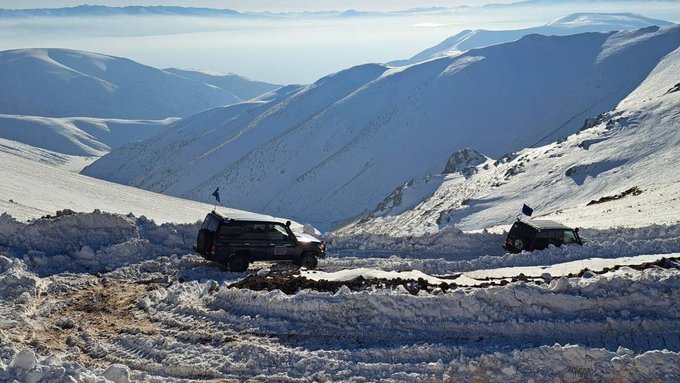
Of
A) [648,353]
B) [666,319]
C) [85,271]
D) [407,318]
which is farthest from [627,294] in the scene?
[85,271]

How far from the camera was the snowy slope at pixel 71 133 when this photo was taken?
148375 millimetres

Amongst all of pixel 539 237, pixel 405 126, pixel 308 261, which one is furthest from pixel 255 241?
pixel 405 126

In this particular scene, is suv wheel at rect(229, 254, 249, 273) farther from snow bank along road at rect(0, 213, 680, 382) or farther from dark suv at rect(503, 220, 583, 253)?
dark suv at rect(503, 220, 583, 253)

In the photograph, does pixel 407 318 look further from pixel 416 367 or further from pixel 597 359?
pixel 597 359

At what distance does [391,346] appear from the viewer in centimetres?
1278

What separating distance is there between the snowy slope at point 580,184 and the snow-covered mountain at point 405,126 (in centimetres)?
1959

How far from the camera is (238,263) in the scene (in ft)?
61.5

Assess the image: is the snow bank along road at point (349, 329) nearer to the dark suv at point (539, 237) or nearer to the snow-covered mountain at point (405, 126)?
the dark suv at point (539, 237)

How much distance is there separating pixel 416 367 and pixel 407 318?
5.50ft

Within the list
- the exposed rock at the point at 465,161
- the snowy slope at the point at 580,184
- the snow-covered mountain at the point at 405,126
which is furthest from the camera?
the snow-covered mountain at the point at 405,126

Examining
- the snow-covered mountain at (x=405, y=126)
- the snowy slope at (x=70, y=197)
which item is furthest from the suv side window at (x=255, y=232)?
the snow-covered mountain at (x=405, y=126)

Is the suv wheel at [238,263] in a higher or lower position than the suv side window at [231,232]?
lower

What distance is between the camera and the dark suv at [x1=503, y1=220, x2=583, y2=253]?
20.7 m

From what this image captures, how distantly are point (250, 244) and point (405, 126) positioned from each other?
2643 inches
